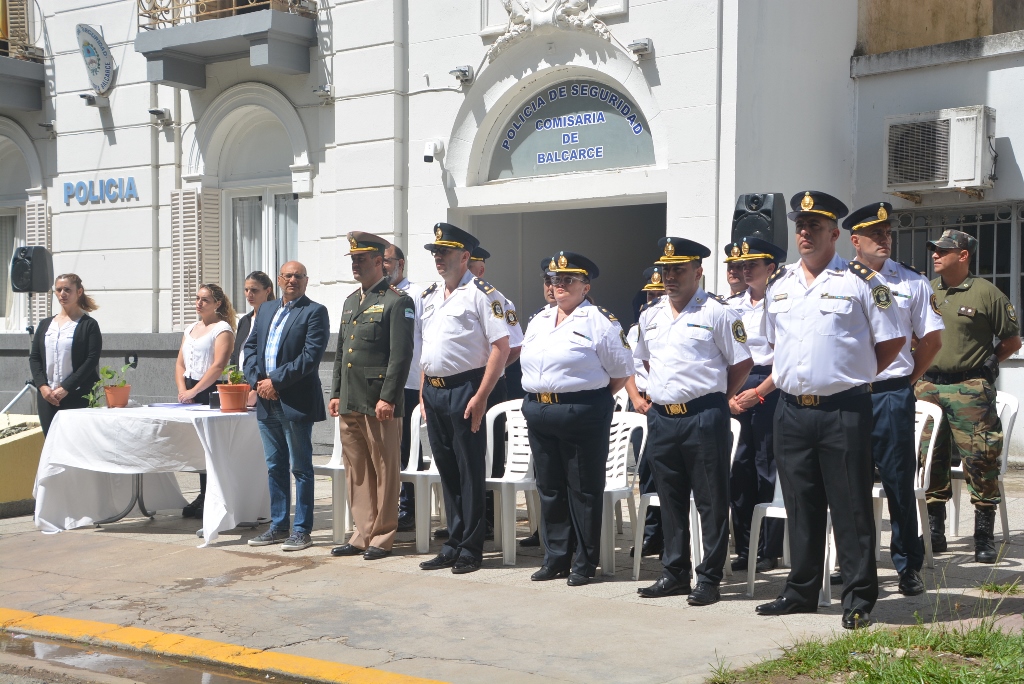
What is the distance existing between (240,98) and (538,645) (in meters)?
10.6

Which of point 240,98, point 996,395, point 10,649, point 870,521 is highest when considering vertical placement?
point 240,98

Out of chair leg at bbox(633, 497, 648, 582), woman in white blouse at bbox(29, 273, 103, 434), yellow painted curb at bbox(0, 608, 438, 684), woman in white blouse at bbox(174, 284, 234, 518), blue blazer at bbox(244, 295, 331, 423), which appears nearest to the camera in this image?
yellow painted curb at bbox(0, 608, 438, 684)

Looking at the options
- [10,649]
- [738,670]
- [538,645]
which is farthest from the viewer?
[10,649]

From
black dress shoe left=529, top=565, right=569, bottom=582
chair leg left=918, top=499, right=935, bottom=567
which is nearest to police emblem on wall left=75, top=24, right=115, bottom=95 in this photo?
black dress shoe left=529, top=565, right=569, bottom=582

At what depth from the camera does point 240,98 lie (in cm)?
1465

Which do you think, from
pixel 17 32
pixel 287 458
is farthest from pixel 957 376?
pixel 17 32

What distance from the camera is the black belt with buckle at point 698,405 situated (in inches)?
254

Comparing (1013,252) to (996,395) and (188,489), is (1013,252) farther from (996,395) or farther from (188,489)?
(188,489)

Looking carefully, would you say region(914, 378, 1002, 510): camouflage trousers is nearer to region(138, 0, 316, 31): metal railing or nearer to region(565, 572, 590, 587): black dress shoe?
region(565, 572, 590, 587): black dress shoe

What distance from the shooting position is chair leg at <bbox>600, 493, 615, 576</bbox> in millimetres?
7176

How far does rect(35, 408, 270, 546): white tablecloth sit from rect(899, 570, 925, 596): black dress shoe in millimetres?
4497

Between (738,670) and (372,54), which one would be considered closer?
(738,670)

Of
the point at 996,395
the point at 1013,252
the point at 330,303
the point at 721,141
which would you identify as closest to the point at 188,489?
the point at 330,303

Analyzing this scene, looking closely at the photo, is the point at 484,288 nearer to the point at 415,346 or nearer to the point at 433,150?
the point at 415,346
